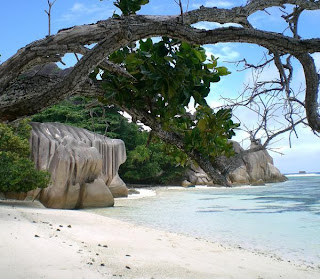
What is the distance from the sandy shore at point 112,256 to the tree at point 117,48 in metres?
1.79

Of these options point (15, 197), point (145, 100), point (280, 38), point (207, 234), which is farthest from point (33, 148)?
point (280, 38)

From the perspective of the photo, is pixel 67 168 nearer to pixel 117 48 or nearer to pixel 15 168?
pixel 15 168

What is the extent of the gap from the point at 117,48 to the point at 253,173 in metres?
31.2

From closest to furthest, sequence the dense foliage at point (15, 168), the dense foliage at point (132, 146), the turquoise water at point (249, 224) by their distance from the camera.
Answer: the turquoise water at point (249, 224) < the dense foliage at point (15, 168) < the dense foliage at point (132, 146)

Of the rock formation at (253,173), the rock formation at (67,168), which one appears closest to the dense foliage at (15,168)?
the rock formation at (67,168)

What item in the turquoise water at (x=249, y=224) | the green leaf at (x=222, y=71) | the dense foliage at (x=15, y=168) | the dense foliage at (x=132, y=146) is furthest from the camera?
the dense foliage at (x=132, y=146)

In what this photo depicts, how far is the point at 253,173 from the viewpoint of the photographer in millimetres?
32062

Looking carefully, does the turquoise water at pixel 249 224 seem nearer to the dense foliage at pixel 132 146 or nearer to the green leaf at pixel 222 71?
the green leaf at pixel 222 71

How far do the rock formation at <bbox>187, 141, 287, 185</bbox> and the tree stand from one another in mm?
24745

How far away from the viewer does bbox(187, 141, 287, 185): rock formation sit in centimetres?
2952

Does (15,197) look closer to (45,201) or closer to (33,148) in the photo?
(45,201)

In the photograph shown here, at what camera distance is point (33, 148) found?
38.2 feet

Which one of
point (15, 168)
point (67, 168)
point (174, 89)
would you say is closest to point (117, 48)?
point (174, 89)

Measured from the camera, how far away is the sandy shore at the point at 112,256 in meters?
3.80
